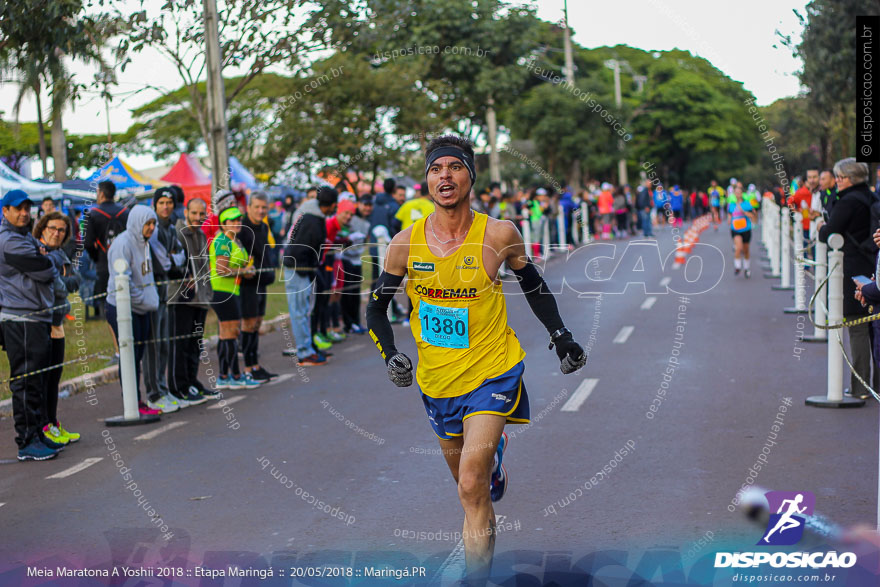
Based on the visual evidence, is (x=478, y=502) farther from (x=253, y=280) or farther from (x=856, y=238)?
(x=253, y=280)

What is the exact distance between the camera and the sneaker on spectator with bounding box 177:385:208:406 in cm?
1013

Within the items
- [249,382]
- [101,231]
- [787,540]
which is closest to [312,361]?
[249,382]

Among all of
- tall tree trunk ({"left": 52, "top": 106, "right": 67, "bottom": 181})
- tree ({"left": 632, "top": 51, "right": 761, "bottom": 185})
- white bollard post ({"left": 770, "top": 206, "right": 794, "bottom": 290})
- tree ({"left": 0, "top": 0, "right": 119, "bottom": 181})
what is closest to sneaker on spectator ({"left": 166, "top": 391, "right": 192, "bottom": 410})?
tree ({"left": 0, "top": 0, "right": 119, "bottom": 181})

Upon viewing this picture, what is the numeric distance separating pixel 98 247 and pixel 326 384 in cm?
343

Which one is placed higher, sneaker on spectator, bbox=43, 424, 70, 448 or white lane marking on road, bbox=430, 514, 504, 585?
sneaker on spectator, bbox=43, 424, 70, 448

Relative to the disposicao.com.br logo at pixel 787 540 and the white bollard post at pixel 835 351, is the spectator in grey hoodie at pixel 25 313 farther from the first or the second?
the white bollard post at pixel 835 351

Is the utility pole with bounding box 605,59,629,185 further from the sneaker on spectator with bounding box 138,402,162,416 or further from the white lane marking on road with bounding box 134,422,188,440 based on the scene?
the white lane marking on road with bounding box 134,422,188,440

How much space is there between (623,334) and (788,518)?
823 centimetres

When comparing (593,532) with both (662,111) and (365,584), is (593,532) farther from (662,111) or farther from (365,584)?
(662,111)

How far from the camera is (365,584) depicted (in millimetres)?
4809

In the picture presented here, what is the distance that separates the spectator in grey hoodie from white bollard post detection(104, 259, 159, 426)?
3.36 ft

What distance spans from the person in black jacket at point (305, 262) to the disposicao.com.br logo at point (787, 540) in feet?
23.4

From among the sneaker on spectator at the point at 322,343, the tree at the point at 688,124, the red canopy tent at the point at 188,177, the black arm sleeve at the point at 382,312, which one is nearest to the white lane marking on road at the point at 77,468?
the black arm sleeve at the point at 382,312

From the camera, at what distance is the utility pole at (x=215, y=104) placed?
15719 millimetres
